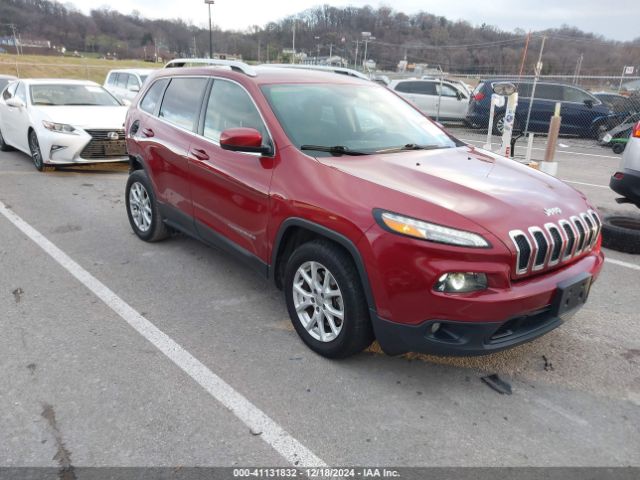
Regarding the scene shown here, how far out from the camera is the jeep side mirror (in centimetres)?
319

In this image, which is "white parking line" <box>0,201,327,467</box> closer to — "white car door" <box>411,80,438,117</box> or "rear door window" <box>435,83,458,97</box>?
"white car door" <box>411,80,438,117</box>

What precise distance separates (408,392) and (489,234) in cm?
103

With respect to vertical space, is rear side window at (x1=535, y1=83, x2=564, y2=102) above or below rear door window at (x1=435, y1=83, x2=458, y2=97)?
above

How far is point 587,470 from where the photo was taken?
2.31m

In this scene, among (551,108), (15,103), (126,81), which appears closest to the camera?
(15,103)

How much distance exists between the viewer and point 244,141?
3.19m

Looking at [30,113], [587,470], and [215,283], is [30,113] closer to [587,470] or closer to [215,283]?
[215,283]

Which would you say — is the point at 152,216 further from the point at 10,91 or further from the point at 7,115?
the point at 10,91

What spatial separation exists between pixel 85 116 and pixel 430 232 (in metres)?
7.60

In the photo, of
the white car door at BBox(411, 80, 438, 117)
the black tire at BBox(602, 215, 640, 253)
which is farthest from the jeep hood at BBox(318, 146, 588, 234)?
the white car door at BBox(411, 80, 438, 117)

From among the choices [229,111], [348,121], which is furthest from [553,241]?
[229,111]

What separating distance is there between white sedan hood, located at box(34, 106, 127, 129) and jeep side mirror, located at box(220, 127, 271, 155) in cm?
579

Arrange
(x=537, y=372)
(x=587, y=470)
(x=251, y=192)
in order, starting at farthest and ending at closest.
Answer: (x=251, y=192) → (x=537, y=372) → (x=587, y=470)

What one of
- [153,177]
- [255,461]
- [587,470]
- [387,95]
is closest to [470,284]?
[587,470]
